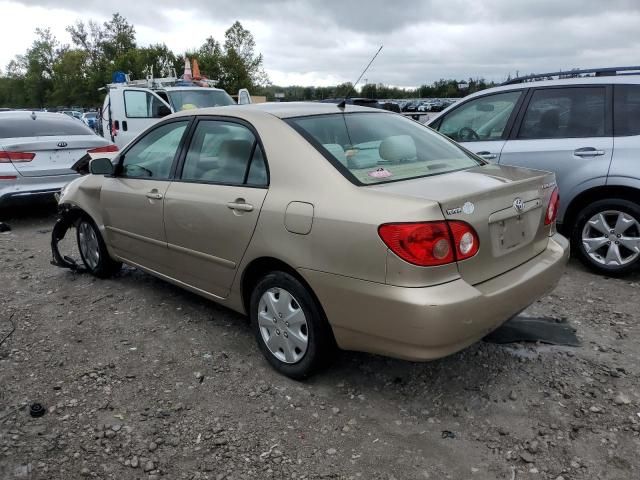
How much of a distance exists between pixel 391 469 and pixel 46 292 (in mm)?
3692

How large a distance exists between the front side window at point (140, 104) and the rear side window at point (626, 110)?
9.52 meters

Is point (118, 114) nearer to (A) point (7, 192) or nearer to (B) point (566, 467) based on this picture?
(A) point (7, 192)

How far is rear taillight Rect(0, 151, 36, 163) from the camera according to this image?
7.07 metres

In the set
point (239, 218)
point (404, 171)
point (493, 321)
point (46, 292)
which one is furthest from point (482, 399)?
point (46, 292)

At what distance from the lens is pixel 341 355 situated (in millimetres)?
3516

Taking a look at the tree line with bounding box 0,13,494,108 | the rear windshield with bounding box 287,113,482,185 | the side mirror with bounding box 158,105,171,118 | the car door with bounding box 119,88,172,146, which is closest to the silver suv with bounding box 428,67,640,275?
the rear windshield with bounding box 287,113,482,185

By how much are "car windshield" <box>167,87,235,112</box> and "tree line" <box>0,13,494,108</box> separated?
20540mm

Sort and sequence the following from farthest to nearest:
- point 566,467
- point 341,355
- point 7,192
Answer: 1. point 7,192
2. point 341,355
3. point 566,467

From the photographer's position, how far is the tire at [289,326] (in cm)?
294

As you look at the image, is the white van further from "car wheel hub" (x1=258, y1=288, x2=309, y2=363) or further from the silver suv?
"car wheel hub" (x1=258, y1=288, x2=309, y2=363)

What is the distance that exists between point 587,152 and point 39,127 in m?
7.13

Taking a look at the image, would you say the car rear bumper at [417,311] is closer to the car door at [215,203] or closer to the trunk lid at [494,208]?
the trunk lid at [494,208]

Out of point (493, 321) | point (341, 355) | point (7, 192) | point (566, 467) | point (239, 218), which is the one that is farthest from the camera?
point (7, 192)

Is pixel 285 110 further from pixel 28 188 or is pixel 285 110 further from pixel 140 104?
pixel 140 104
